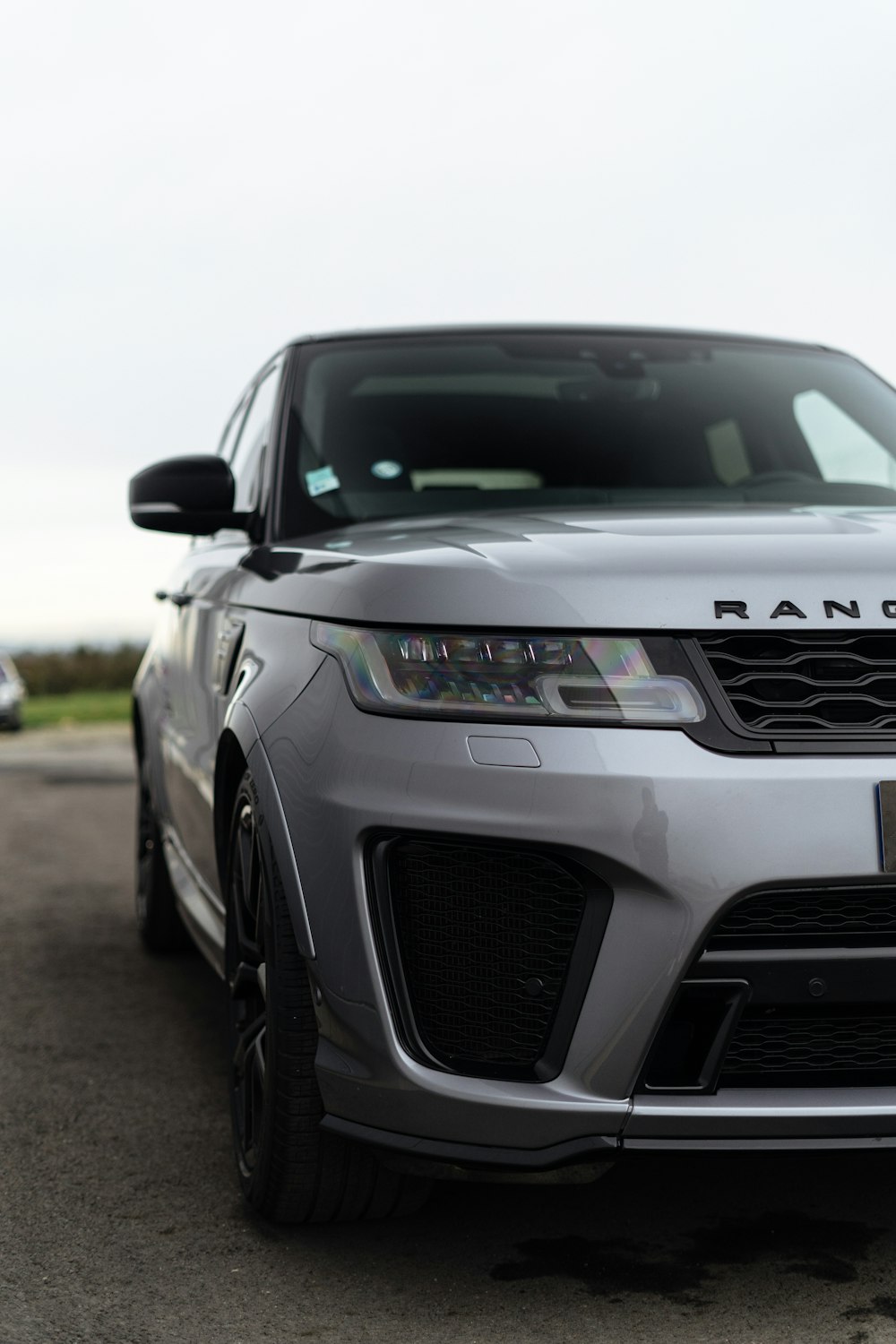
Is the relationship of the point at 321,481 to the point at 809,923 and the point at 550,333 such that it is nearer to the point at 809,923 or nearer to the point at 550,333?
the point at 550,333

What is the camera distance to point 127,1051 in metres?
4.45

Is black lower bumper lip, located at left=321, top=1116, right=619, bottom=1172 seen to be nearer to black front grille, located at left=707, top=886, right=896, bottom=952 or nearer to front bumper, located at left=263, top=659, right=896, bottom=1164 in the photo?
front bumper, located at left=263, top=659, right=896, bottom=1164

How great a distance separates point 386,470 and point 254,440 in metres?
0.76

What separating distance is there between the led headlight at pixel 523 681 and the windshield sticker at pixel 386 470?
1343 mm

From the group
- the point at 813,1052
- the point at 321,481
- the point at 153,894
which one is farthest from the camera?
the point at 153,894

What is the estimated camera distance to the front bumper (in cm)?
231

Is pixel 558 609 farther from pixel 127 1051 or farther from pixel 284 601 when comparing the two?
pixel 127 1051

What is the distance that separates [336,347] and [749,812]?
228cm

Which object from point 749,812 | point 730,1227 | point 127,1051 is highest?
point 749,812

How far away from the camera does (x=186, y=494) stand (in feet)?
12.7

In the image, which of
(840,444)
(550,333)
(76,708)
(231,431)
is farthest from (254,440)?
(76,708)

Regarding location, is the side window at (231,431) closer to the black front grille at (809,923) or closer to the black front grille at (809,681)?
the black front grille at (809,681)

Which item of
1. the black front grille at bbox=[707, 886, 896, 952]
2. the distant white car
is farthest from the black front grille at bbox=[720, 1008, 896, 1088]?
→ the distant white car

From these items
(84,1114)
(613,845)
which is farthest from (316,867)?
(84,1114)
